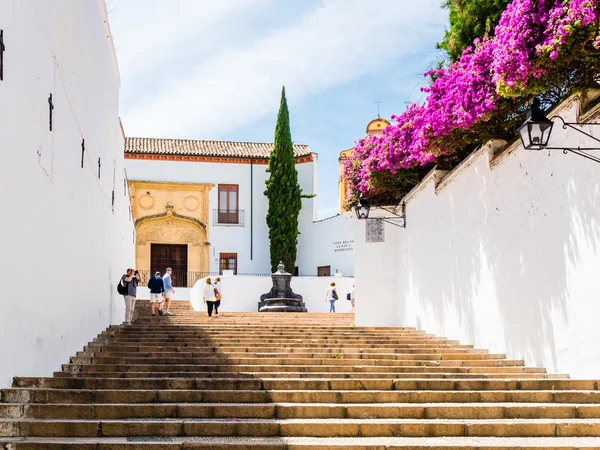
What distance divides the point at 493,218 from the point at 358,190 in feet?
18.0

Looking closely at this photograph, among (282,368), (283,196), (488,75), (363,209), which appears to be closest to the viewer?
(282,368)

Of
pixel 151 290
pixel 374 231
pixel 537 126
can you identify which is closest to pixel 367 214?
pixel 374 231

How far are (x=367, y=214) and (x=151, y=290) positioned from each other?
227 inches

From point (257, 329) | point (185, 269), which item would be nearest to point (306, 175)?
point (185, 269)

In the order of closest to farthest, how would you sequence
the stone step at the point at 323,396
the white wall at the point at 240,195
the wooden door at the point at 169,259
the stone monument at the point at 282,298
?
the stone step at the point at 323,396, the stone monument at the point at 282,298, the wooden door at the point at 169,259, the white wall at the point at 240,195

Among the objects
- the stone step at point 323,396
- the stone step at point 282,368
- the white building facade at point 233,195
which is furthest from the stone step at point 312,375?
the white building facade at point 233,195

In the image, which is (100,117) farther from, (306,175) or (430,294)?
(306,175)

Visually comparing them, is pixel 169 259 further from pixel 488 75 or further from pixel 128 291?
pixel 488 75

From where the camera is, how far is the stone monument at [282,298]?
24.9 meters

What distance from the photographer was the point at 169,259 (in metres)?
33.8

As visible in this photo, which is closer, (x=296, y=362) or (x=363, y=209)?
(x=296, y=362)

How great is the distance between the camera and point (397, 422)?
6.57 meters

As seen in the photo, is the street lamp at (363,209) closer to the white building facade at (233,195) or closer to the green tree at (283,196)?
the green tree at (283,196)

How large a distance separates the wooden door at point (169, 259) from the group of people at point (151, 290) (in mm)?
13825
